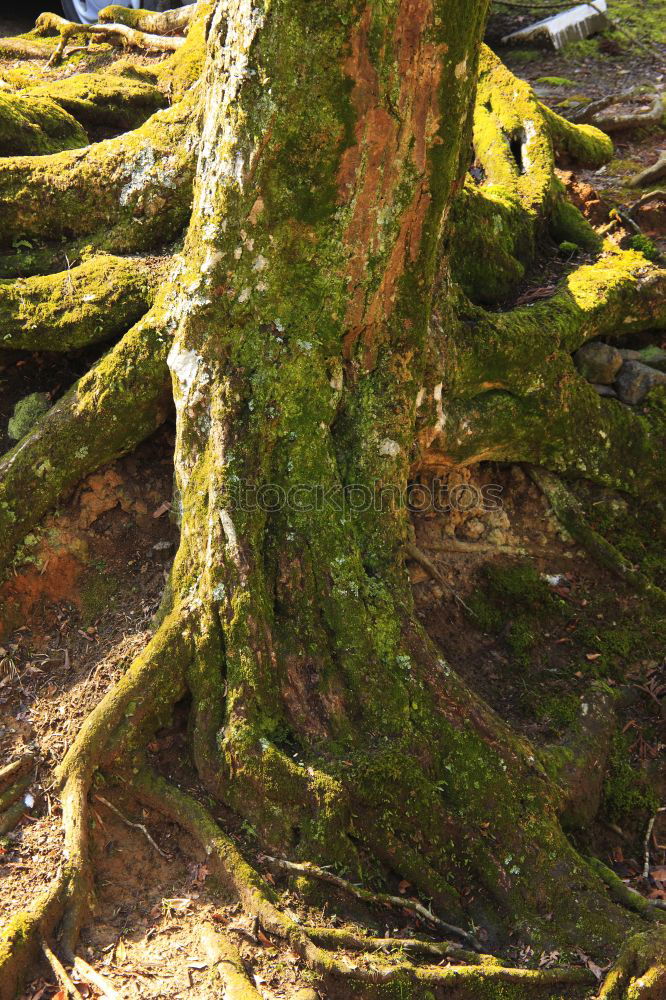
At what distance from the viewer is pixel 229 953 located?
345 cm

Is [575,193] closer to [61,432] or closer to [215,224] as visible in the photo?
[215,224]

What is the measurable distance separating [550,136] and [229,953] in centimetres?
769

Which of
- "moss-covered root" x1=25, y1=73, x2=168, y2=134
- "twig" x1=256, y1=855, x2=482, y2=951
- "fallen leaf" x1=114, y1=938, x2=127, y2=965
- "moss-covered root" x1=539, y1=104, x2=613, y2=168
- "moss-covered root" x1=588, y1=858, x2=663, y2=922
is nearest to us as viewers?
"fallen leaf" x1=114, y1=938, x2=127, y2=965

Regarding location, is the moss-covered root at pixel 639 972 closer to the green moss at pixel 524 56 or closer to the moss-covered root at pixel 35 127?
the moss-covered root at pixel 35 127

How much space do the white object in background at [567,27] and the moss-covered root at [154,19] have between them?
6.10 meters

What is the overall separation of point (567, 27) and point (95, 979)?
48.8 feet

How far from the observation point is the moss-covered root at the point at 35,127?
623 cm

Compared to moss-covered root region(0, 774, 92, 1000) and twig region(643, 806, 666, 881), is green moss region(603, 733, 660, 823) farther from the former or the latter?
moss-covered root region(0, 774, 92, 1000)

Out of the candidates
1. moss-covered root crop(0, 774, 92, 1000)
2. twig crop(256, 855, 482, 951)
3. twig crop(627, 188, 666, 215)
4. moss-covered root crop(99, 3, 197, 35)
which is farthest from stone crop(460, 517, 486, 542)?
moss-covered root crop(99, 3, 197, 35)

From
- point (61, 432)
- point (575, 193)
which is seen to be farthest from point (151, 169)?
point (575, 193)

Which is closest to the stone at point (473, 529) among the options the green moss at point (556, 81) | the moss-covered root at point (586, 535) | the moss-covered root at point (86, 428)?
the moss-covered root at point (586, 535)

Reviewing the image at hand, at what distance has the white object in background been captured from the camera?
13430 millimetres

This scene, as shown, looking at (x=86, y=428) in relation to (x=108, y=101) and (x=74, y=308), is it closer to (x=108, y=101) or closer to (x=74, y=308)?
(x=74, y=308)

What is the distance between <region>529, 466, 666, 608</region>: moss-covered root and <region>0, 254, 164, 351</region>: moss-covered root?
297 centimetres
